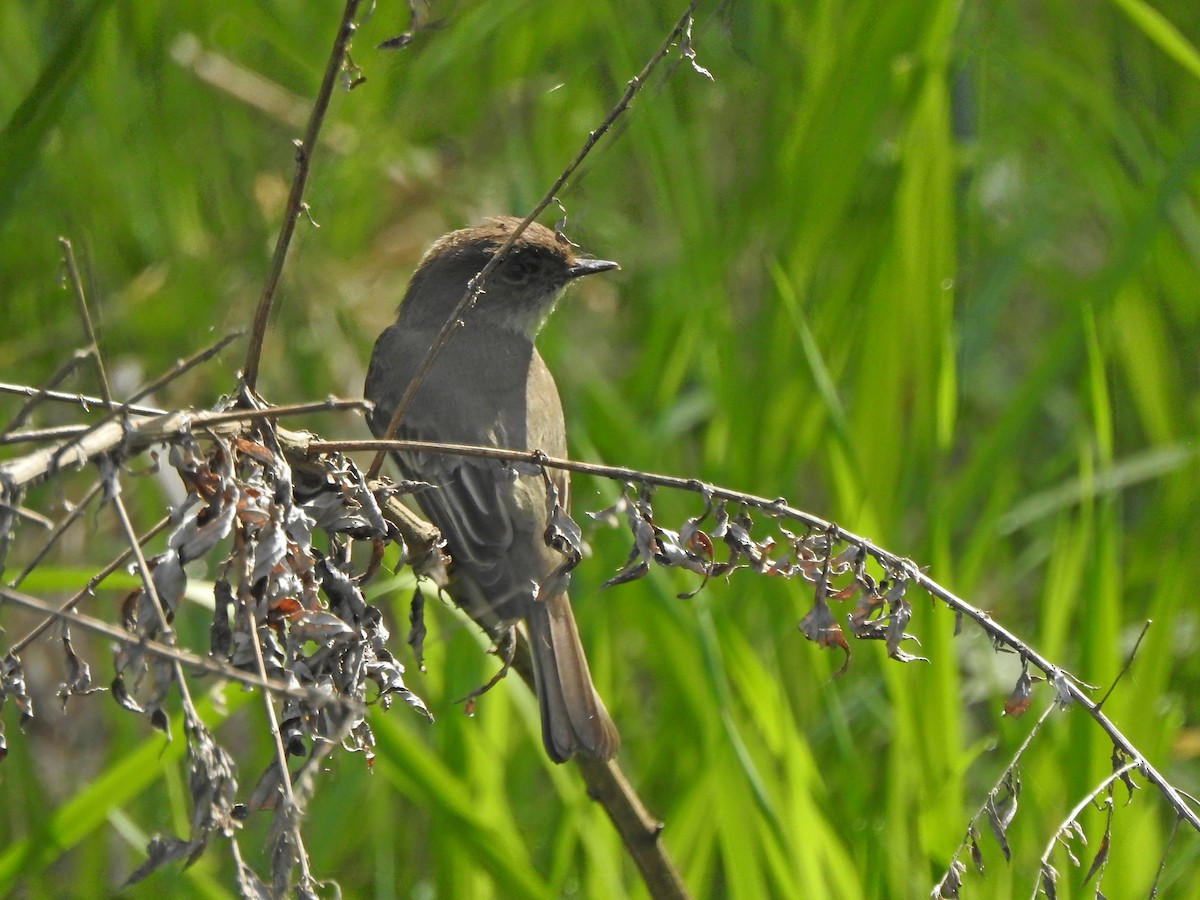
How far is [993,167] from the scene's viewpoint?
5.10 meters

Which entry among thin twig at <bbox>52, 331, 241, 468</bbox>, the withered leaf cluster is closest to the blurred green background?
thin twig at <bbox>52, 331, 241, 468</bbox>

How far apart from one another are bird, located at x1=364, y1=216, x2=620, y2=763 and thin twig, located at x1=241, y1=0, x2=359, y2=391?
0.86 metres

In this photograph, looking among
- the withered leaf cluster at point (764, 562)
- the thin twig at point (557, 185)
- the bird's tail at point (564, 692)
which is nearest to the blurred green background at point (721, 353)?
the bird's tail at point (564, 692)

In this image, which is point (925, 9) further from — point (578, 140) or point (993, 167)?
point (993, 167)

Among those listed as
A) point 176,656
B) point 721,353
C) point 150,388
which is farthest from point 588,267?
point 176,656

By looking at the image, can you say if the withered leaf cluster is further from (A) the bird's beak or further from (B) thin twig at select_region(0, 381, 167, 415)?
(A) the bird's beak

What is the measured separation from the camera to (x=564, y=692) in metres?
2.76

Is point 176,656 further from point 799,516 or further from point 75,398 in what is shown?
point 799,516

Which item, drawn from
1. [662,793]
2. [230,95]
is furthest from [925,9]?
[230,95]

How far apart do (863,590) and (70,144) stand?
3586mm

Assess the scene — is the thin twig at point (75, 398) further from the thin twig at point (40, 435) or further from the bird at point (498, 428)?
the bird at point (498, 428)

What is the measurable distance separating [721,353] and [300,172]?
2.17m

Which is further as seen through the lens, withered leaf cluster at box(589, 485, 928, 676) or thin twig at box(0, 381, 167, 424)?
withered leaf cluster at box(589, 485, 928, 676)

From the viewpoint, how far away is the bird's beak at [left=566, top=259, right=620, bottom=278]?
3938mm
